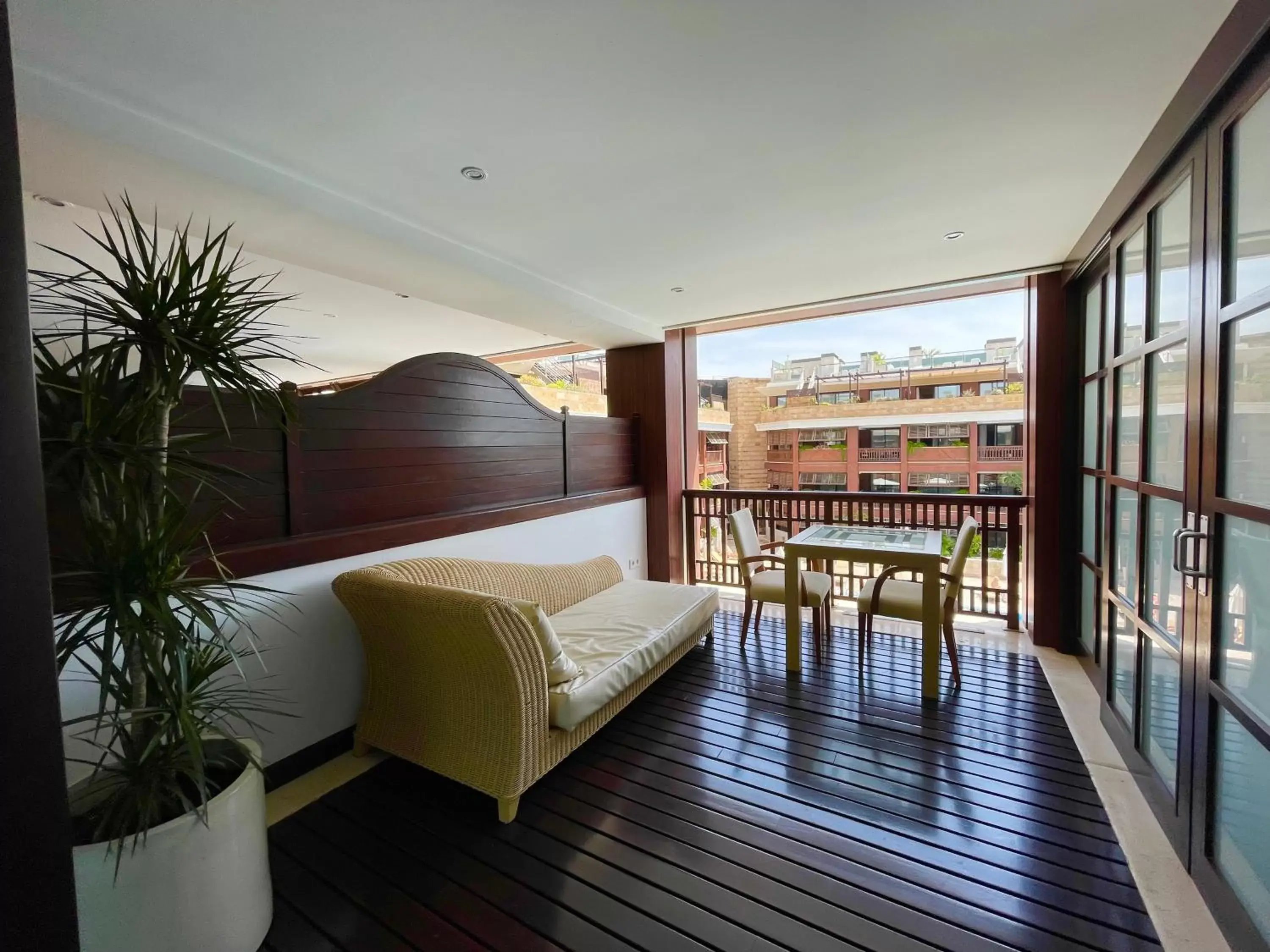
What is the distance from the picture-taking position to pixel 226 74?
5.22 ft

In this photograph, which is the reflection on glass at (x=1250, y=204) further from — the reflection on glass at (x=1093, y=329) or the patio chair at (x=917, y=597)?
the patio chair at (x=917, y=597)

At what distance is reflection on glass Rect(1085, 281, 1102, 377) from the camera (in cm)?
289

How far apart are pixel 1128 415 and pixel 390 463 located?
356 centimetres

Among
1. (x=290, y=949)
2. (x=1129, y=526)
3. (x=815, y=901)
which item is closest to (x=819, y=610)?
(x=1129, y=526)

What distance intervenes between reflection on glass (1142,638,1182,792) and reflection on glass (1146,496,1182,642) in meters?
0.11

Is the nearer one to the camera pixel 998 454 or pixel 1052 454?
pixel 1052 454

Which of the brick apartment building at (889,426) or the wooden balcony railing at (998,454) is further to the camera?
the brick apartment building at (889,426)

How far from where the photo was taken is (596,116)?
1827mm

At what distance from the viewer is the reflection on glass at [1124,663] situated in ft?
7.55

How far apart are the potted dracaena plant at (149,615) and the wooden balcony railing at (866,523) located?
3.00 metres

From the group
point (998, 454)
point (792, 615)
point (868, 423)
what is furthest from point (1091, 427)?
point (792, 615)

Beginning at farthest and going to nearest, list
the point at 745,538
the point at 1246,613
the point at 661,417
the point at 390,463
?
the point at 661,417
the point at 745,538
the point at 390,463
the point at 1246,613

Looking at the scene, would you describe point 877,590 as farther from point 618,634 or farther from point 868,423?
point 868,423

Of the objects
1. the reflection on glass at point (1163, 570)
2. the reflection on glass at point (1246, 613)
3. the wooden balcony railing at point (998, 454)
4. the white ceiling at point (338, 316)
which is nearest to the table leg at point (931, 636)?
the reflection on glass at point (1163, 570)
